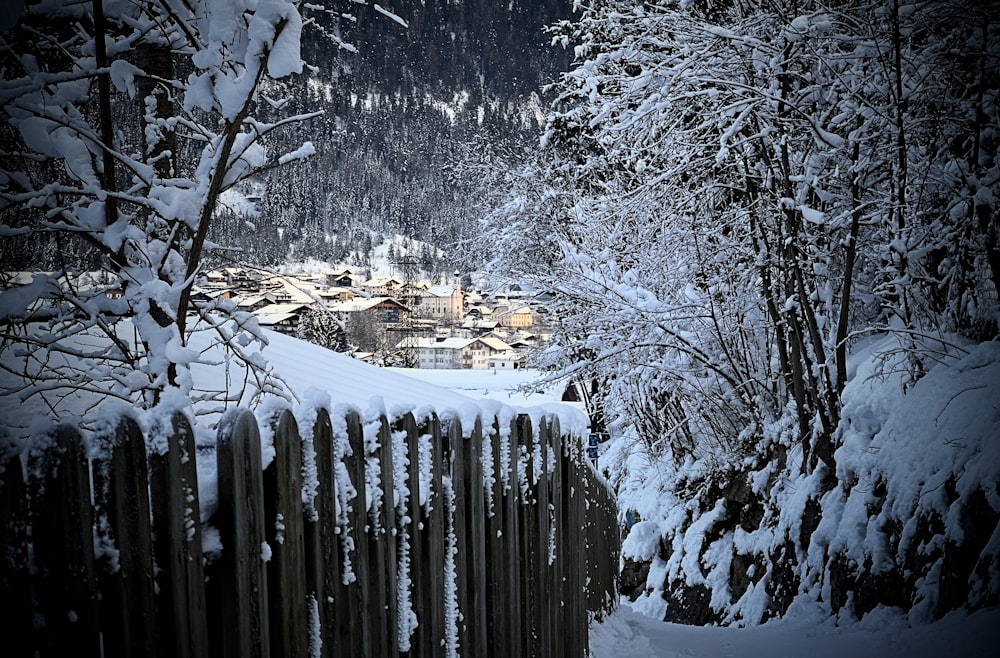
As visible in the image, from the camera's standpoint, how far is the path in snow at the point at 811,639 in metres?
3.31

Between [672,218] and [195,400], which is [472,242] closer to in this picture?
[672,218]

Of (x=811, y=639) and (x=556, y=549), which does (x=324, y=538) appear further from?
(x=811, y=639)

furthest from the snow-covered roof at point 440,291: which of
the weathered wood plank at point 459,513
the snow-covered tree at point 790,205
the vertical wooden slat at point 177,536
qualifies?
the vertical wooden slat at point 177,536

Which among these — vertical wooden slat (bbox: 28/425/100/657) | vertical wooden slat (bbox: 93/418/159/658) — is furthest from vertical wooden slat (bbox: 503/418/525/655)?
vertical wooden slat (bbox: 28/425/100/657)

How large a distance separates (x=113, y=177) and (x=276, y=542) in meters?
1.79

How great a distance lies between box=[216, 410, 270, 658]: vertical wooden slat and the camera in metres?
1.60

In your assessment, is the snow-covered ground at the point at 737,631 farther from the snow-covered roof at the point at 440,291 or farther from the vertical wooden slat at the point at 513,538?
the snow-covered roof at the point at 440,291

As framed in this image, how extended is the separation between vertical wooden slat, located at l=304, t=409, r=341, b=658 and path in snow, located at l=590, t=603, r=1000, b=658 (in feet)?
9.54

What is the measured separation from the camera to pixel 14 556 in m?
1.25

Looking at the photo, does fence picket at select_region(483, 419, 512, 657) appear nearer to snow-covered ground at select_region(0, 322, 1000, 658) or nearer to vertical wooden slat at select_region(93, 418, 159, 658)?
snow-covered ground at select_region(0, 322, 1000, 658)

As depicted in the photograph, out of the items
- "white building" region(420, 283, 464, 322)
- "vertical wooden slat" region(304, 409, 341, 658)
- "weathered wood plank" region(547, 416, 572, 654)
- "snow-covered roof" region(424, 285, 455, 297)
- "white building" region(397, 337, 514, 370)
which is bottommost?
"white building" region(397, 337, 514, 370)

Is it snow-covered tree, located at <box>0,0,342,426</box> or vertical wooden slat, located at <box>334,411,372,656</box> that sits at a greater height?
snow-covered tree, located at <box>0,0,342,426</box>

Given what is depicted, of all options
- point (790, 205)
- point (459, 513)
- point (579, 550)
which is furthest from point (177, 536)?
point (790, 205)

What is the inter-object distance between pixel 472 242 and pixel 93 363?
1615cm
